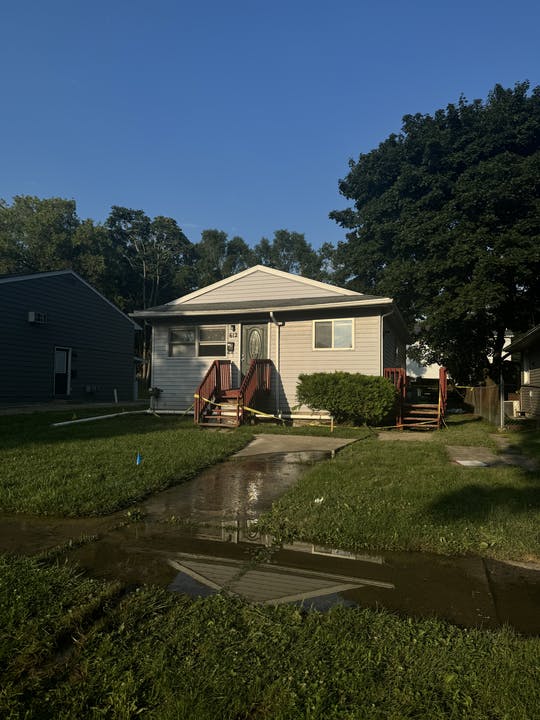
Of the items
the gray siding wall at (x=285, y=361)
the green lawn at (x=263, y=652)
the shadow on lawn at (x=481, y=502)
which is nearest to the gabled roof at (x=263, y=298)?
the gray siding wall at (x=285, y=361)

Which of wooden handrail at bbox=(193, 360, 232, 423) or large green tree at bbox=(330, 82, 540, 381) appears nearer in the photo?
wooden handrail at bbox=(193, 360, 232, 423)

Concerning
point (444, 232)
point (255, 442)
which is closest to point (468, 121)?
point (444, 232)

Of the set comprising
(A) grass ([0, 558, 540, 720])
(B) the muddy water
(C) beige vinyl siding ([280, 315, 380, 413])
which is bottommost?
(B) the muddy water

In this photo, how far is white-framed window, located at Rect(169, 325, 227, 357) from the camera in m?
14.2

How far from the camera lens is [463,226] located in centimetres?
1992

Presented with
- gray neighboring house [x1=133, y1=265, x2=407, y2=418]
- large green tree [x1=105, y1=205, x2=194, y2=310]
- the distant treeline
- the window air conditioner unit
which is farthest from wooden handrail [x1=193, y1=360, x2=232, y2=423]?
large green tree [x1=105, y1=205, x2=194, y2=310]

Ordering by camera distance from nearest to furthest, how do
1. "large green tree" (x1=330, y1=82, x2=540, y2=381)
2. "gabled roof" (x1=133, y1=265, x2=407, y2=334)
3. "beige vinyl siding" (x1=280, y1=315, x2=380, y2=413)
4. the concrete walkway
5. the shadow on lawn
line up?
1. the shadow on lawn
2. the concrete walkway
3. "beige vinyl siding" (x1=280, y1=315, x2=380, y2=413)
4. "gabled roof" (x1=133, y1=265, x2=407, y2=334)
5. "large green tree" (x1=330, y1=82, x2=540, y2=381)

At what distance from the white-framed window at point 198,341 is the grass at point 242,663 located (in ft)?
38.2

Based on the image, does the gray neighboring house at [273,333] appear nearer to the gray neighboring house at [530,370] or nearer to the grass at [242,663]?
the gray neighboring house at [530,370]

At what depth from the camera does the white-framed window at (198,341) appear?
14.2 meters

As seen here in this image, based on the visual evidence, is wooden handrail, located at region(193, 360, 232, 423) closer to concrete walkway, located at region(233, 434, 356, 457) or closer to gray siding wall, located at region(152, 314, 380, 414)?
gray siding wall, located at region(152, 314, 380, 414)

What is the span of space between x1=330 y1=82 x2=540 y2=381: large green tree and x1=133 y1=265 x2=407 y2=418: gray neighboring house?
6.28 metres

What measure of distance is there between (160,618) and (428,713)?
1.34 meters

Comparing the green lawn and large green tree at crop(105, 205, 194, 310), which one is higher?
large green tree at crop(105, 205, 194, 310)
